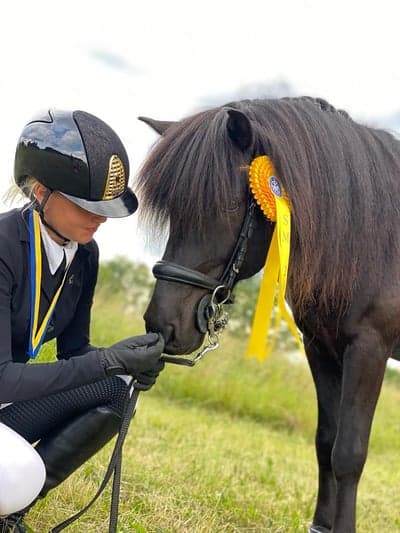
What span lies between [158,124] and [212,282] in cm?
73

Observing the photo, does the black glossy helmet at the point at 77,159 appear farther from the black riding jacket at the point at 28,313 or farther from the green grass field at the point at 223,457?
the green grass field at the point at 223,457

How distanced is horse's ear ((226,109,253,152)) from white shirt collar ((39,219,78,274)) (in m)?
0.70

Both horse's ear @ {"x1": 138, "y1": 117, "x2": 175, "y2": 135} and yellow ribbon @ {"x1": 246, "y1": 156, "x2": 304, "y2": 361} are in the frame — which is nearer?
yellow ribbon @ {"x1": 246, "y1": 156, "x2": 304, "y2": 361}

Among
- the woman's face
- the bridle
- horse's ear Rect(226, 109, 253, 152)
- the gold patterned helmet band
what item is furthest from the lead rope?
horse's ear Rect(226, 109, 253, 152)

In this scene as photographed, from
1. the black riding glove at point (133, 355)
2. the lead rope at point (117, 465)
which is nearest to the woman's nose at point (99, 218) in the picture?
the black riding glove at point (133, 355)

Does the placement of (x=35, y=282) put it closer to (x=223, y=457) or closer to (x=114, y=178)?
(x=114, y=178)

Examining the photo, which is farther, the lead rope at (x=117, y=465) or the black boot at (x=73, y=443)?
the black boot at (x=73, y=443)

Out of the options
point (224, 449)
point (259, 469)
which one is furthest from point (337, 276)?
point (224, 449)

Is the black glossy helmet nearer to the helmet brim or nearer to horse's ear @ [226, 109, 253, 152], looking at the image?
the helmet brim

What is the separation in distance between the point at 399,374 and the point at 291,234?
13755mm

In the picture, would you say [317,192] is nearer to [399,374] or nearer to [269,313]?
[269,313]

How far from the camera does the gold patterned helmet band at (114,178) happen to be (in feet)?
8.36

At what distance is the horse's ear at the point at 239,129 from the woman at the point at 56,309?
39 cm

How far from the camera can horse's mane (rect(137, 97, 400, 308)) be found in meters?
2.54
